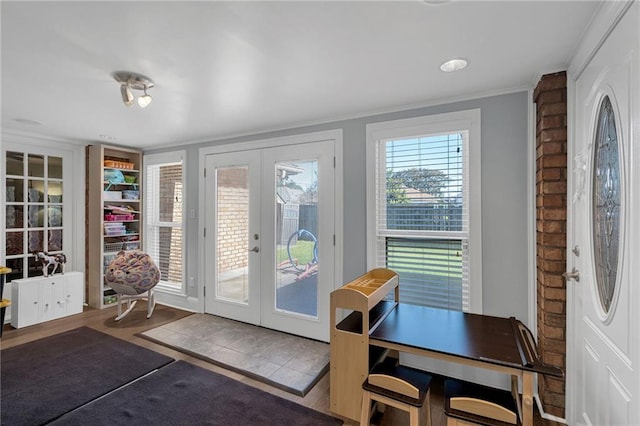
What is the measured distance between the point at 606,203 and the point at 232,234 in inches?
131

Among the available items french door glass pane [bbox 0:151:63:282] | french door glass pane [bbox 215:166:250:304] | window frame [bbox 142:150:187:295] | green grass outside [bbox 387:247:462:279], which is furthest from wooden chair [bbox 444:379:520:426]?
french door glass pane [bbox 0:151:63:282]

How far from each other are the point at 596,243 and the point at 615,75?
792 mm

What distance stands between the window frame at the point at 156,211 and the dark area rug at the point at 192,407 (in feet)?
6.12

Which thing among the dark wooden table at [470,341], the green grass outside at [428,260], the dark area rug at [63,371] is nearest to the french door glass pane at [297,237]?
the green grass outside at [428,260]

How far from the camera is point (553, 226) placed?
6.37ft

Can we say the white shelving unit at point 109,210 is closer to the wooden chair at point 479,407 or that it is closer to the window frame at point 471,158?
the window frame at point 471,158

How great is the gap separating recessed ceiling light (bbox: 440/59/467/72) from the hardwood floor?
2.28m

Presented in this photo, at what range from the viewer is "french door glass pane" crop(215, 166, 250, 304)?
3.63 m

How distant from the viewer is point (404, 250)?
2.72 metres

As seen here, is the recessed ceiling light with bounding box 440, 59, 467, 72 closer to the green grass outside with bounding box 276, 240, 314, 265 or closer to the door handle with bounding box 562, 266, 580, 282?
the door handle with bounding box 562, 266, 580, 282

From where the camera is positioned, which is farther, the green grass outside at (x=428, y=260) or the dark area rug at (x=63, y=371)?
the green grass outside at (x=428, y=260)

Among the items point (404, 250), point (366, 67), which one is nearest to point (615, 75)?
point (366, 67)

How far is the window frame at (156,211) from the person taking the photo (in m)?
4.13

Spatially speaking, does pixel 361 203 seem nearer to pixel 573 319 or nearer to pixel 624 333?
pixel 573 319
